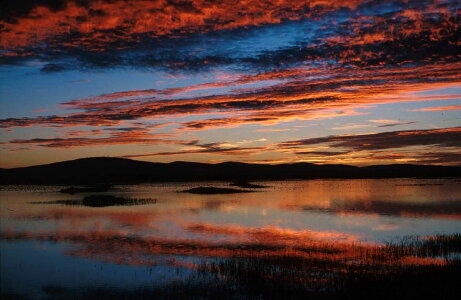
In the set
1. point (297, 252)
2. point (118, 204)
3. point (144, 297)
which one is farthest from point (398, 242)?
point (118, 204)

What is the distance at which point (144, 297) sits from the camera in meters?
18.3

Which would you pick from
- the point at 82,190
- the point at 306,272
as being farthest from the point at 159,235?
the point at 82,190

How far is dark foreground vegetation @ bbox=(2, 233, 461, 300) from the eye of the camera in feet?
60.0

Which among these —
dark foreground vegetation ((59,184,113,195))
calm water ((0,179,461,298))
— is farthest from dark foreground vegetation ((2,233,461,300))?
dark foreground vegetation ((59,184,113,195))

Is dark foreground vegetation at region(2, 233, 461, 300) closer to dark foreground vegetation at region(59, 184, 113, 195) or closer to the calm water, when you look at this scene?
the calm water

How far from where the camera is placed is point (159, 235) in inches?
1353

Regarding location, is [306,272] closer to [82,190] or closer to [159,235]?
[159,235]

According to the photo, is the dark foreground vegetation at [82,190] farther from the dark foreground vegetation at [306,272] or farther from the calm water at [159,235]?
the dark foreground vegetation at [306,272]

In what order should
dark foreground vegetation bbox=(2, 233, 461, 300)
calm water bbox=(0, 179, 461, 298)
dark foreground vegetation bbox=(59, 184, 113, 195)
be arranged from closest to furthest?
dark foreground vegetation bbox=(2, 233, 461, 300) < calm water bbox=(0, 179, 461, 298) < dark foreground vegetation bbox=(59, 184, 113, 195)

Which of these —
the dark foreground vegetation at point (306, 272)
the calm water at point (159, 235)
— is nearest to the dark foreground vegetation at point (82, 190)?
the calm water at point (159, 235)

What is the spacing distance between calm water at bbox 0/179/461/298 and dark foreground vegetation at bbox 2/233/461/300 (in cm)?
34

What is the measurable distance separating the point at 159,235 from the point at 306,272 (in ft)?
49.4

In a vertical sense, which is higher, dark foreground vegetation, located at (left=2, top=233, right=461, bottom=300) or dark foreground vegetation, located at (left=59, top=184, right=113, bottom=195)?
dark foreground vegetation, located at (left=59, top=184, right=113, bottom=195)

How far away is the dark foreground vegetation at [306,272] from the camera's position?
18.3 meters
